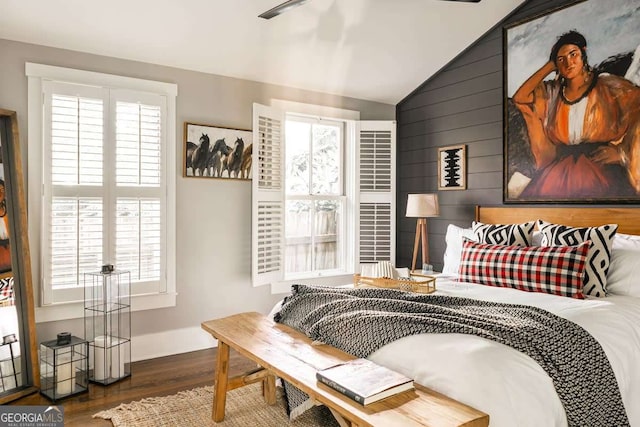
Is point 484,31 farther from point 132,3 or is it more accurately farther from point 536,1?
point 132,3

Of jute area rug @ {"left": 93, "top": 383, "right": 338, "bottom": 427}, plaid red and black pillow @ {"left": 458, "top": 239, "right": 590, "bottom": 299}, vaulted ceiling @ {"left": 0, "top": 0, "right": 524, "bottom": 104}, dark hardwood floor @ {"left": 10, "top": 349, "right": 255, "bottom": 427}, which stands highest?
vaulted ceiling @ {"left": 0, "top": 0, "right": 524, "bottom": 104}

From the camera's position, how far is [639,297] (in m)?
2.68

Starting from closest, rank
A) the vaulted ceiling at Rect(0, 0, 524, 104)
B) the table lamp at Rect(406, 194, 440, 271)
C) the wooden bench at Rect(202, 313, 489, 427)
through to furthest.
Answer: the wooden bench at Rect(202, 313, 489, 427)
the vaulted ceiling at Rect(0, 0, 524, 104)
the table lamp at Rect(406, 194, 440, 271)

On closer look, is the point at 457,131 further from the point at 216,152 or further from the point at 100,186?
the point at 100,186

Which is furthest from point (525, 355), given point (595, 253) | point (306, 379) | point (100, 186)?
point (100, 186)

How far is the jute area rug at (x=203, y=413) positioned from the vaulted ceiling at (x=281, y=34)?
2.47 meters

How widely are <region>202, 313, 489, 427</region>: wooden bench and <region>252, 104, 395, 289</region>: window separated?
167cm

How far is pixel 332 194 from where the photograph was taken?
473cm

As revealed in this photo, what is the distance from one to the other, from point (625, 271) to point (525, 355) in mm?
1429

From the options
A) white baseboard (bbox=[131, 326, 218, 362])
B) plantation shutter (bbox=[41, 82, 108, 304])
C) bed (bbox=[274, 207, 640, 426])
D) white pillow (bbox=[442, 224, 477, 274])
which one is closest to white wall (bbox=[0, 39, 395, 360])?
white baseboard (bbox=[131, 326, 218, 362])

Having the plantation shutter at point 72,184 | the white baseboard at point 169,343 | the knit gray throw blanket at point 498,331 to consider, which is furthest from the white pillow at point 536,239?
the plantation shutter at point 72,184

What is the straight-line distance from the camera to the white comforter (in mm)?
1603

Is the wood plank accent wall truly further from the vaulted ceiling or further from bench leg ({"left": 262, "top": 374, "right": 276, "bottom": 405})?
bench leg ({"left": 262, "top": 374, "right": 276, "bottom": 405})

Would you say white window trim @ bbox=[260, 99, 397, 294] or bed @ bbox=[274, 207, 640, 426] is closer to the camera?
bed @ bbox=[274, 207, 640, 426]
